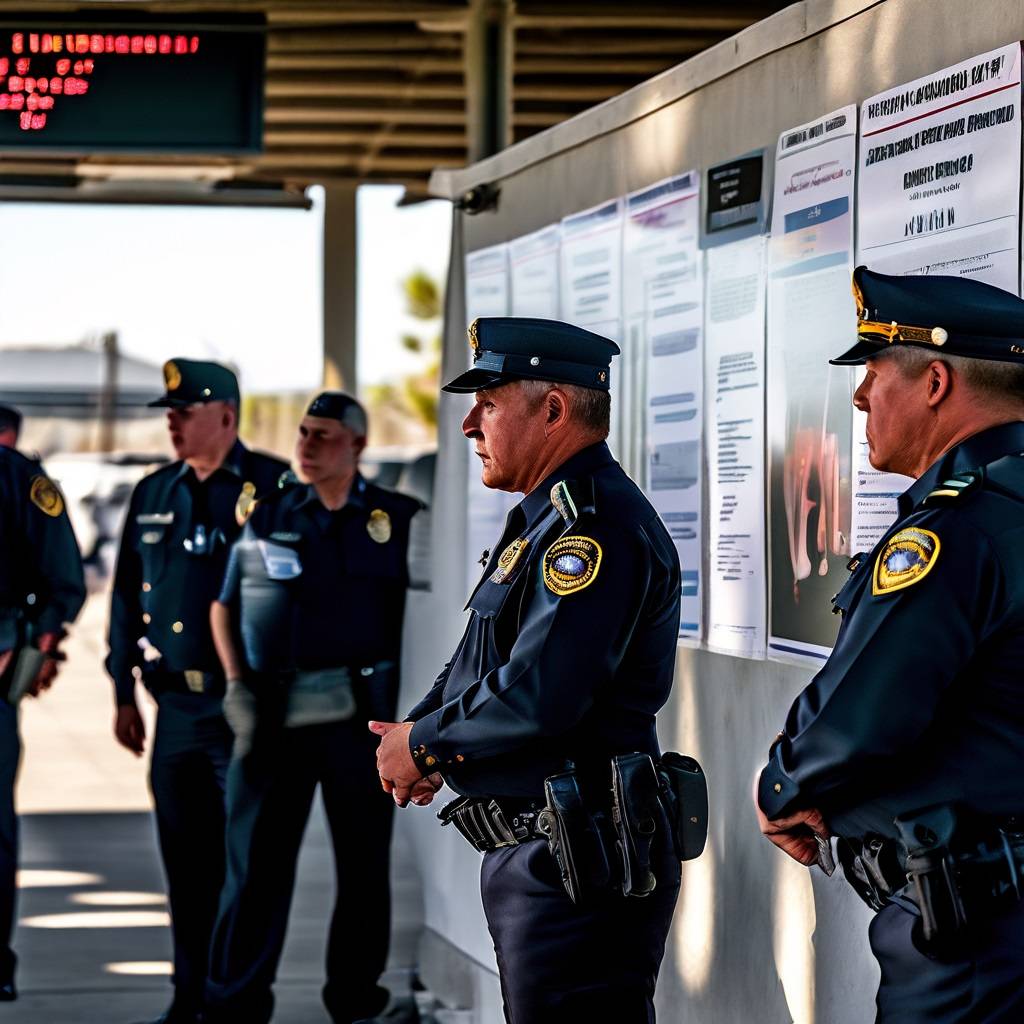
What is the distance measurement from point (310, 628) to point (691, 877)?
1.46 metres

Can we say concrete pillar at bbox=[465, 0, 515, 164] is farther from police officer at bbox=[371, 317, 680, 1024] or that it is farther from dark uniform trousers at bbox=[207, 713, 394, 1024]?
police officer at bbox=[371, 317, 680, 1024]

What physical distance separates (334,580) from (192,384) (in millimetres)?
794

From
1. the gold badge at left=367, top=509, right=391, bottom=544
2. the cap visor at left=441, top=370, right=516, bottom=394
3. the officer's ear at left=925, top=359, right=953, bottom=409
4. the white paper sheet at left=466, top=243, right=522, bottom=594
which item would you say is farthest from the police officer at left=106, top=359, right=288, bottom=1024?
the officer's ear at left=925, top=359, right=953, bottom=409

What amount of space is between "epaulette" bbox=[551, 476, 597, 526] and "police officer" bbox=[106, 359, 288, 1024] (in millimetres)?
2389

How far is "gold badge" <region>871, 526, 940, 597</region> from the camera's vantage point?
210 centimetres

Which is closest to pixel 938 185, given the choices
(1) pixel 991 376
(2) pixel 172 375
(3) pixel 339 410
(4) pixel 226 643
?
(1) pixel 991 376

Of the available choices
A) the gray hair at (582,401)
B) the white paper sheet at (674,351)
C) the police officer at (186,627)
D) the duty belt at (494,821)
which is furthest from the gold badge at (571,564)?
the police officer at (186,627)

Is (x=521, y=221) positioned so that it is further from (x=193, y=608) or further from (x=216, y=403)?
(x=193, y=608)

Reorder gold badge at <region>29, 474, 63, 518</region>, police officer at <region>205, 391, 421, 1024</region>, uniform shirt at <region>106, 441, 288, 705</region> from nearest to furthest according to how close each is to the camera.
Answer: police officer at <region>205, 391, 421, 1024</region>
uniform shirt at <region>106, 441, 288, 705</region>
gold badge at <region>29, 474, 63, 518</region>

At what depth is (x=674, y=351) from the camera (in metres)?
3.82

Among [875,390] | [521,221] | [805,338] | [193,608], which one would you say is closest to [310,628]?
[193,608]

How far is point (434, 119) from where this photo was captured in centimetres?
902

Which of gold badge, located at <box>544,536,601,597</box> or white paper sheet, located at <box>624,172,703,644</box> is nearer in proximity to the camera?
gold badge, located at <box>544,536,601,597</box>

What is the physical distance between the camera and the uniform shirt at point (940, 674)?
209 centimetres
